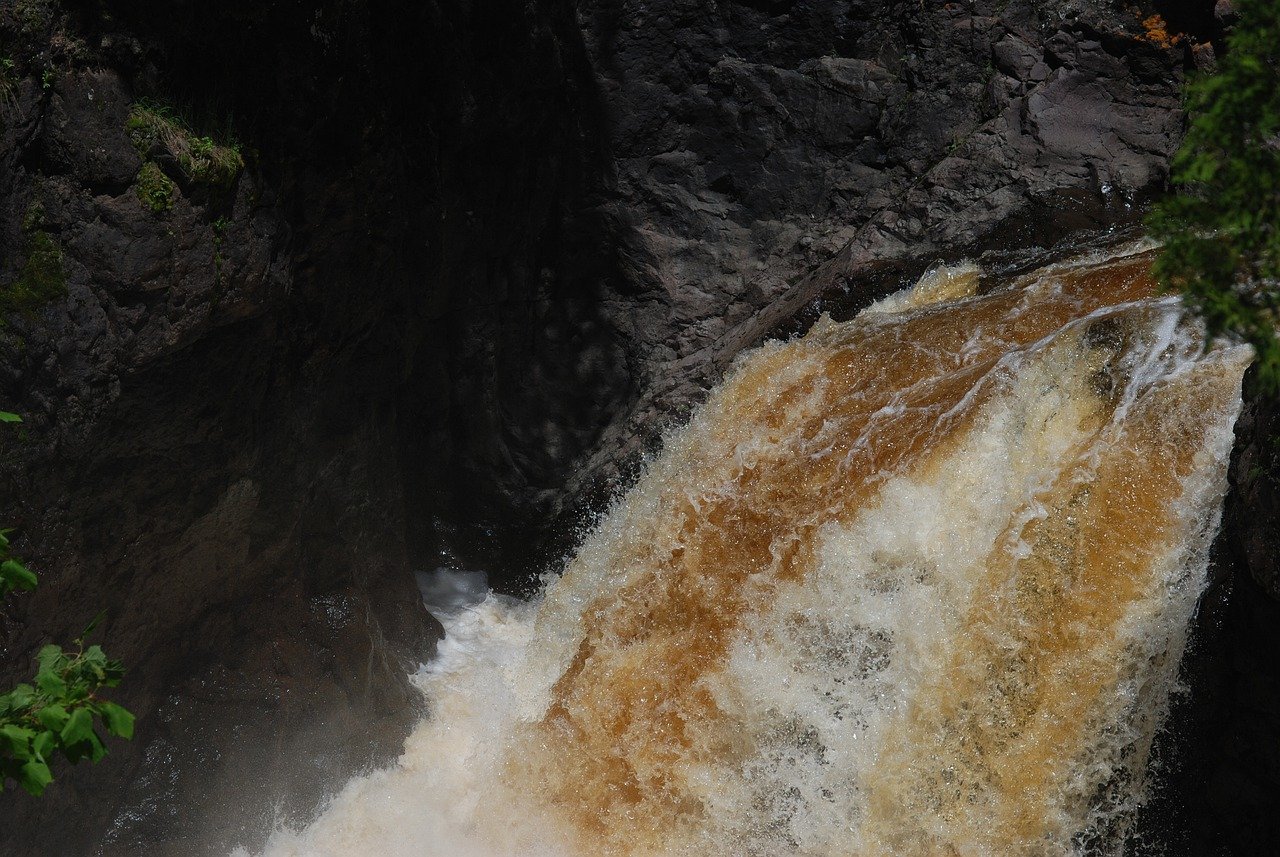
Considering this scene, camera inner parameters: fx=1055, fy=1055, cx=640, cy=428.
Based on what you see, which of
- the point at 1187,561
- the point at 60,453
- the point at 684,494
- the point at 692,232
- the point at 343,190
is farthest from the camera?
the point at 692,232

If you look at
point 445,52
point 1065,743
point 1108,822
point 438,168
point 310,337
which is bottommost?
point 1108,822

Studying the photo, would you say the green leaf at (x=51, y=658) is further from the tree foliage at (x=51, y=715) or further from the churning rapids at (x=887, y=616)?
the churning rapids at (x=887, y=616)

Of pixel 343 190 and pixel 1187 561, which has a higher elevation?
pixel 343 190

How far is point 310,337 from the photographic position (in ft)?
17.4

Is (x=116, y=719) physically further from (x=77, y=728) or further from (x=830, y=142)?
(x=830, y=142)

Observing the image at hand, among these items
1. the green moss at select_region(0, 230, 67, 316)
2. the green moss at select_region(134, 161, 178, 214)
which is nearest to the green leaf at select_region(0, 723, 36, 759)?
the green moss at select_region(0, 230, 67, 316)

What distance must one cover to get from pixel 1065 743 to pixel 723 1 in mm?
4896

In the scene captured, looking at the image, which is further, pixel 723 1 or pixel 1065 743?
pixel 723 1

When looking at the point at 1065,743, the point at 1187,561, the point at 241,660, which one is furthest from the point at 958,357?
the point at 241,660

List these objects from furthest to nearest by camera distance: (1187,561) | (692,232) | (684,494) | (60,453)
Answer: (692,232)
(684,494)
(1187,561)
(60,453)

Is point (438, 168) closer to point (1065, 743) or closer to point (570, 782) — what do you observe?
point (570, 782)

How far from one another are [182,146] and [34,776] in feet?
9.74

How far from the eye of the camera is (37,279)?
397 cm

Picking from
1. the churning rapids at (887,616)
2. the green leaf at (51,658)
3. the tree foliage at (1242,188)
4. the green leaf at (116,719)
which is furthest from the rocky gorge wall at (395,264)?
the green leaf at (116,719)
